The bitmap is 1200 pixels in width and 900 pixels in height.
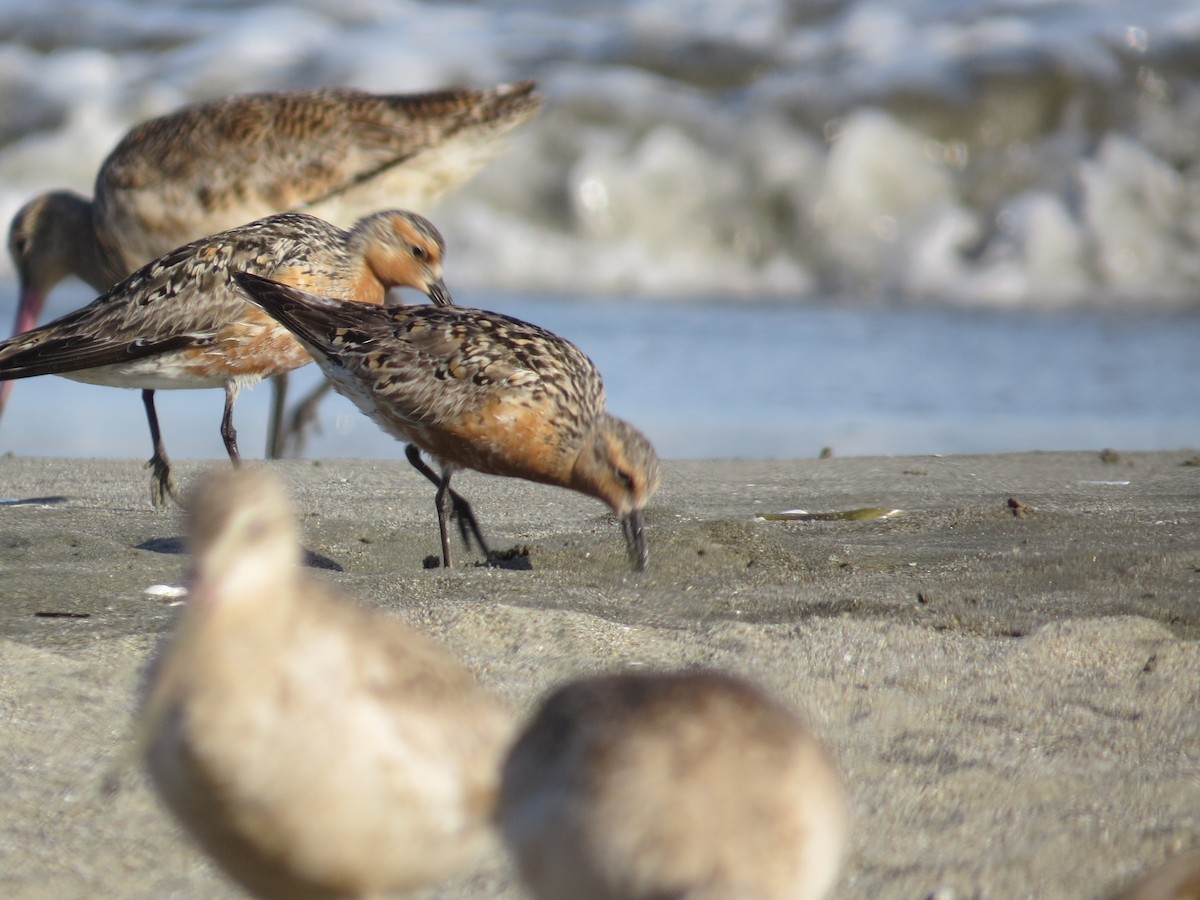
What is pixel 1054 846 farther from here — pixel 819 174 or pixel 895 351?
pixel 819 174

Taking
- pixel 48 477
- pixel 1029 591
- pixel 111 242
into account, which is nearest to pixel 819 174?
pixel 111 242

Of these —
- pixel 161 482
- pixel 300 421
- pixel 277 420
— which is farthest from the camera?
pixel 300 421

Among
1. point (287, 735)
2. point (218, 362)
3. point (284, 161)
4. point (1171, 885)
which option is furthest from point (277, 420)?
A: point (1171, 885)

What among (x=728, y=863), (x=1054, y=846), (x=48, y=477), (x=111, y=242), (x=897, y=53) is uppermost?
(x=897, y=53)

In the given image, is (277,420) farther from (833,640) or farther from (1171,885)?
(1171,885)

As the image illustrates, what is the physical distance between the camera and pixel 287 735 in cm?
242

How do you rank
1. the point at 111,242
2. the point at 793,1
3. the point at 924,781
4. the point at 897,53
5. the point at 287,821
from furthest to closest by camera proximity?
1. the point at 793,1
2. the point at 897,53
3. the point at 111,242
4. the point at 924,781
5. the point at 287,821

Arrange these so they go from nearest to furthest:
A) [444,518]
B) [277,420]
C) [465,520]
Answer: [444,518]
[465,520]
[277,420]

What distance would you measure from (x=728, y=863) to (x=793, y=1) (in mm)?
16964

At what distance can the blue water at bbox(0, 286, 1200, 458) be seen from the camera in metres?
8.27

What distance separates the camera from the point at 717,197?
1532 cm

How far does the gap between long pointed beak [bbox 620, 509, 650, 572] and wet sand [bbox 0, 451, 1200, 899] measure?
5 centimetres

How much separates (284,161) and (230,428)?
226cm

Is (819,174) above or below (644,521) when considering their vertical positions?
above
